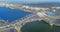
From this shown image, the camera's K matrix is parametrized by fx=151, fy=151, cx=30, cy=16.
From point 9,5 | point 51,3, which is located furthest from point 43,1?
point 9,5

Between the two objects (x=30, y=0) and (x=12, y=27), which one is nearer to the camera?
(x=12, y=27)

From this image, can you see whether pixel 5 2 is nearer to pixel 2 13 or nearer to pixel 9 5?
pixel 9 5

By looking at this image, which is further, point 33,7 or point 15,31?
point 33,7

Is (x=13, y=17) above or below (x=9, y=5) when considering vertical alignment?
below

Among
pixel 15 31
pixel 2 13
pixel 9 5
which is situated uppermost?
pixel 9 5

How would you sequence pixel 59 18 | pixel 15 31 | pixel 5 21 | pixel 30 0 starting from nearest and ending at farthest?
pixel 15 31 < pixel 5 21 < pixel 59 18 < pixel 30 0

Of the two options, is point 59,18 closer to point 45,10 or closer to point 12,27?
point 45,10

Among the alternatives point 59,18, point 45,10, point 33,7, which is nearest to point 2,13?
point 33,7

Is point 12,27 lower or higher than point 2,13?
lower

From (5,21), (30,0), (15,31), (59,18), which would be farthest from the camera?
(30,0)
